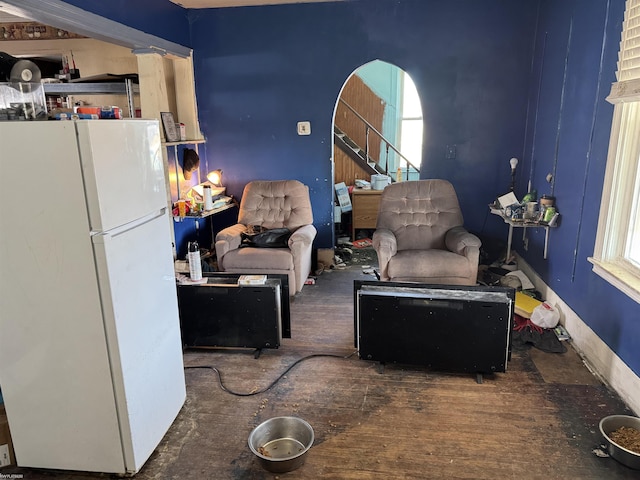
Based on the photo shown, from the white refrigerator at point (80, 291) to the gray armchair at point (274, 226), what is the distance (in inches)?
67.1

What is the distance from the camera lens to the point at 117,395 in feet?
6.17

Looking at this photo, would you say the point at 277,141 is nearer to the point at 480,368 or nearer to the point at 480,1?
the point at 480,1

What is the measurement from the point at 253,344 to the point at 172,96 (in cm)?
292

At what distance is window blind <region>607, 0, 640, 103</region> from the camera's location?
242 cm

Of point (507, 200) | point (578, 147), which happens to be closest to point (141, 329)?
point (578, 147)

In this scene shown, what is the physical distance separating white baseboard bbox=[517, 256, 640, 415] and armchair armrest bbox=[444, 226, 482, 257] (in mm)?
667

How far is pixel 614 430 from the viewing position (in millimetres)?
2145

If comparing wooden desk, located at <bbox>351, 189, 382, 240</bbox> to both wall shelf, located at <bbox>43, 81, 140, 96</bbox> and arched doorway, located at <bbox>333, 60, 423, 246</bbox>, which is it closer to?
arched doorway, located at <bbox>333, 60, 423, 246</bbox>

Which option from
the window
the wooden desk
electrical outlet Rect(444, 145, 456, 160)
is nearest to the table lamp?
electrical outlet Rect(444, 145, 456, 160)

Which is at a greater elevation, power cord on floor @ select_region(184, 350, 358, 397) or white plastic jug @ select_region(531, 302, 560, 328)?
white plastic jug @ select_region(531, 302, 560, 328)

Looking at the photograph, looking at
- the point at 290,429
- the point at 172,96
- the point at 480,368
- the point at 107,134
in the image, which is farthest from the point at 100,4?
the point at 480,368

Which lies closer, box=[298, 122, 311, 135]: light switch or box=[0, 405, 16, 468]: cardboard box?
box=[0, 405, 16, 468]: cardboard box

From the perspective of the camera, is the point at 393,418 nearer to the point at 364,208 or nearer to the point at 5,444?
the point at 5,444

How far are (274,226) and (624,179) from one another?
109 inches
